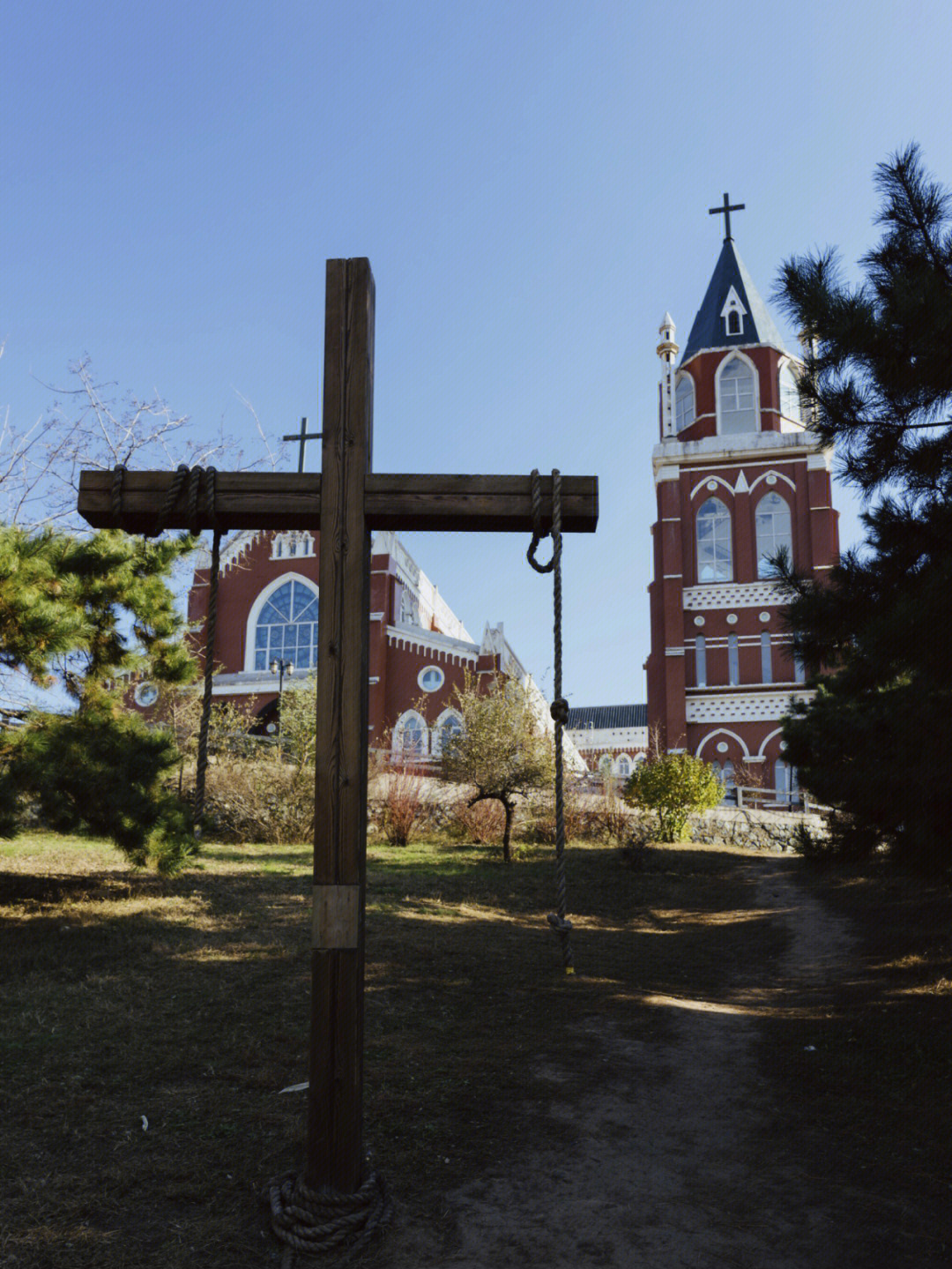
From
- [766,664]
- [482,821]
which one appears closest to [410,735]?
[482,821]

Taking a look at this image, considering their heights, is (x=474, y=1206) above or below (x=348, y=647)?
below

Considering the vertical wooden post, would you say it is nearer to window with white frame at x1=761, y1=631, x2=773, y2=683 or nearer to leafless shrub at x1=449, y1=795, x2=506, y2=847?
leafless shrub at x1=449, y1=795, x2=506, y2=847

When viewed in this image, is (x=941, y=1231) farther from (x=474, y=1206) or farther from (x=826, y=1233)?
(x=474, y=1206)

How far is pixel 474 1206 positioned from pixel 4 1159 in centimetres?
216

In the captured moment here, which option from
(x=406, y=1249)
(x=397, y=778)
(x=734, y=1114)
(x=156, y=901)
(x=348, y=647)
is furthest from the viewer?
(x=397, y=778)

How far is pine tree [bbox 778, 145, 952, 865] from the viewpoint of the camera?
610cm

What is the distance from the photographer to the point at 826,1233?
14.2 feet

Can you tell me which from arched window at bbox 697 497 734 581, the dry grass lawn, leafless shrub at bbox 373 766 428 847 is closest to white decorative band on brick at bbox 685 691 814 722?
arched window at bbox 697 497 734 581

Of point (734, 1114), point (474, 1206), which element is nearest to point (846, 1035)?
point (734, 1114)

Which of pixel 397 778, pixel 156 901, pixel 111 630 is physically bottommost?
pixel 156 901

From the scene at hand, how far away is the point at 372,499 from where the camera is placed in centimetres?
446

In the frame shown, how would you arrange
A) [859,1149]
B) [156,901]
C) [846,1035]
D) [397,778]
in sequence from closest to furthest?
[859,1149]
[846,1035]
[156,901]
[397,778]

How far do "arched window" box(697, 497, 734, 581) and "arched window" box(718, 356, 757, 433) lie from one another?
9.31ft

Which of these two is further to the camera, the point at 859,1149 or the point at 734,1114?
the point at 734,1114
